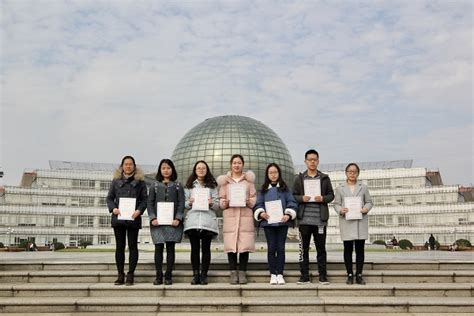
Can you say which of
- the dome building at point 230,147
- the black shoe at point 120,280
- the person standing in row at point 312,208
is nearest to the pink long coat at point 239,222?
the person standing in row at point 312,208

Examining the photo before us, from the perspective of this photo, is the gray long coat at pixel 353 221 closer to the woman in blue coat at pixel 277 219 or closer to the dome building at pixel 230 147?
the woman in blue coat at pixel 277 219

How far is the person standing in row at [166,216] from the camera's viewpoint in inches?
343

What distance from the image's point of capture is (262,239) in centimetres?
3597

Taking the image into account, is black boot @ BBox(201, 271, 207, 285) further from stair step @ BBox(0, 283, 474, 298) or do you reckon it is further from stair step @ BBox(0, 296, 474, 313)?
stair step @ BBox(0, 296, 474, 313)

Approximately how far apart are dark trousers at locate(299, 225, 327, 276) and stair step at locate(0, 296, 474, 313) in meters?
1.17

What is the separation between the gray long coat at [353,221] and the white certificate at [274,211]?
117 cm

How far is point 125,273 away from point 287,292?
3.43 metres

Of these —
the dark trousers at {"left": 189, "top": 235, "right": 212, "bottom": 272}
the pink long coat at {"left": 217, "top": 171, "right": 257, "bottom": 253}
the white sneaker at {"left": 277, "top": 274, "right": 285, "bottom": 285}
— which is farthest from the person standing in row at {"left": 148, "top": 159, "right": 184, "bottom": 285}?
the white sneaker at {"left": 277, "top": 274, "right": 285, "bottom": 285}

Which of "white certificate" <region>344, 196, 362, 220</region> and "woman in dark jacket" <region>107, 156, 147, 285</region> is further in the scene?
"white certificate" <region>344, 196, 362, 220</region>

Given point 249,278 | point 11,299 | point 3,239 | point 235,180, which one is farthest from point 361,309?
point 3,239

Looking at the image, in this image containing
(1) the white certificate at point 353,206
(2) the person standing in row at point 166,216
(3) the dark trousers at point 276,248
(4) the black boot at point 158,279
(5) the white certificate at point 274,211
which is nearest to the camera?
(4) the black boot at point 158,279

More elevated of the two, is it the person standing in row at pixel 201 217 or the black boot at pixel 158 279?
the person standing in row at pixel 201 217

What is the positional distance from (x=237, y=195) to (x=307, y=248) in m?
1.68

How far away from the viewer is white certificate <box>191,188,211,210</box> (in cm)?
897
